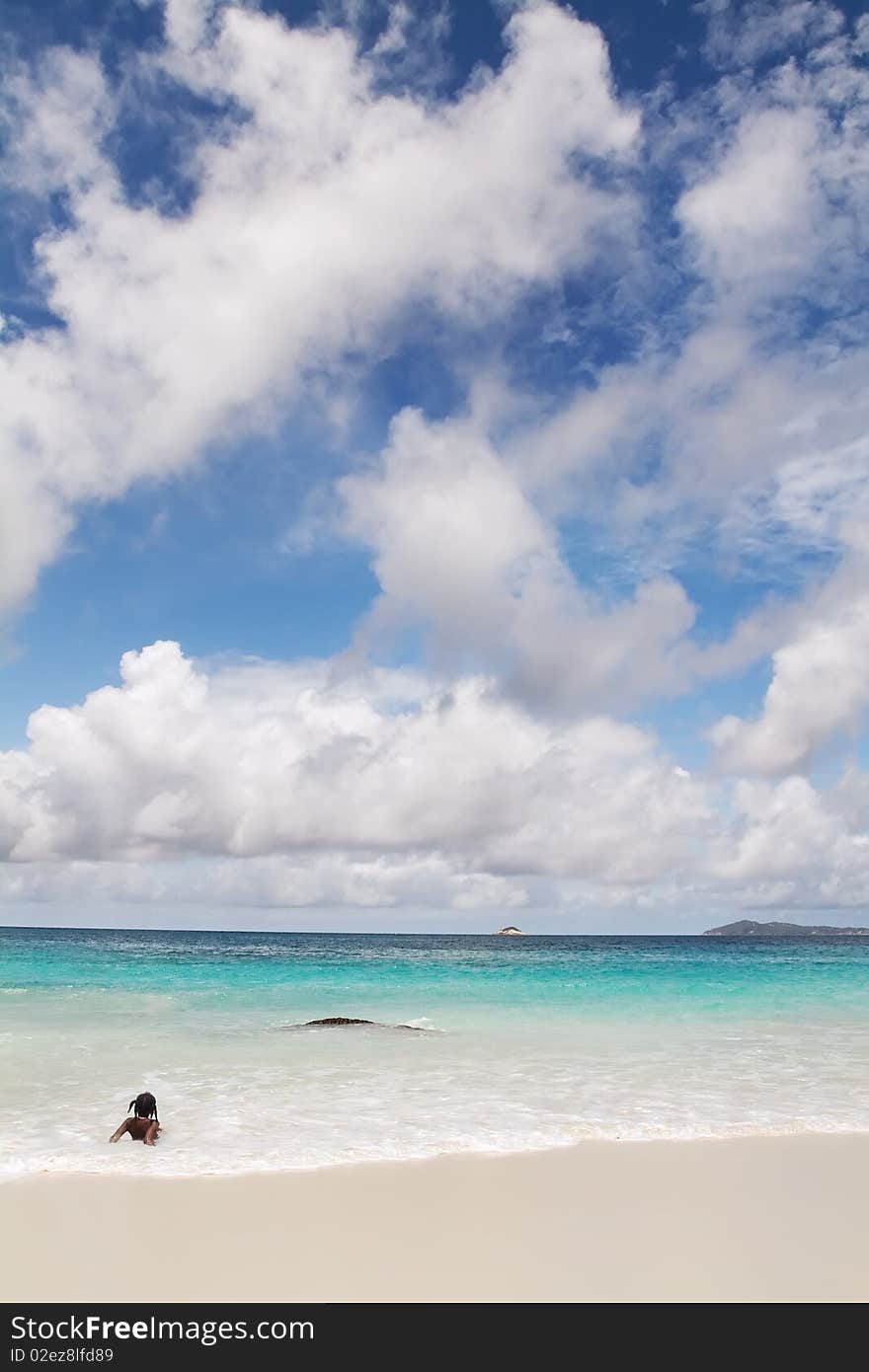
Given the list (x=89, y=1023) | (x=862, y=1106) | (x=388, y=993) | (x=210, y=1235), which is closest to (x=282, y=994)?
(x=388, y=993)

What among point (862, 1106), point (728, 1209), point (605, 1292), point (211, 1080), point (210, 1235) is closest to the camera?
point (605, 1292)

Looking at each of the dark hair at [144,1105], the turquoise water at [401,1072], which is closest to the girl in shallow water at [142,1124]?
the dark hair at [144,1105]

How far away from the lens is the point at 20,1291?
20.1ft

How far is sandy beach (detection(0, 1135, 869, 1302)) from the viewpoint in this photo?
618 cm

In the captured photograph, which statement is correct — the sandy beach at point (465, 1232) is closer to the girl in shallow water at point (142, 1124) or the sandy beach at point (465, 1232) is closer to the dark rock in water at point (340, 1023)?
the girl in shallow water at point (142, 1124)

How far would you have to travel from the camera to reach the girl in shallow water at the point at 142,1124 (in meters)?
10.3

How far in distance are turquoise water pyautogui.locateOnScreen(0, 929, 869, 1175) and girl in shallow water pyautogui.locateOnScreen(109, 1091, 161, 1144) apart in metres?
0.23

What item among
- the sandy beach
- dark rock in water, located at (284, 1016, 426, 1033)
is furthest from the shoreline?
dark rock in water, located at (284, 1016, 426, 1033)

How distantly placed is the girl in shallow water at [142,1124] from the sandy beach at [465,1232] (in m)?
1.33

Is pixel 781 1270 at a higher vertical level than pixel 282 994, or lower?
higher

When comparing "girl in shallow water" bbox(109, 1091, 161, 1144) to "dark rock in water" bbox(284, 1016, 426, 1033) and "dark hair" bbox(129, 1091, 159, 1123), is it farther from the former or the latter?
"dark rock in water" bbox(284, 1016, 426, 1033)

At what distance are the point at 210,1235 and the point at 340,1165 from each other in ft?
7.95
